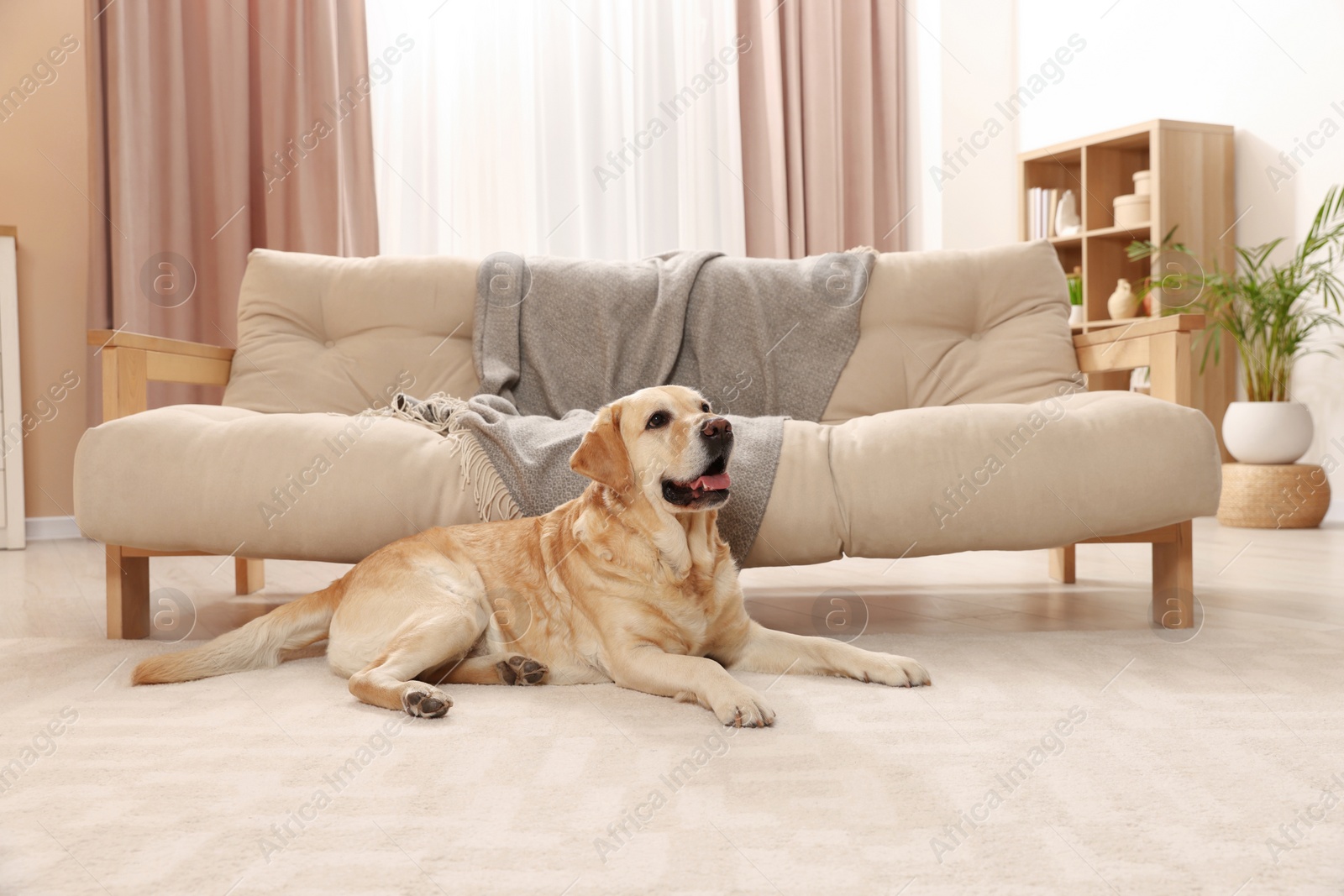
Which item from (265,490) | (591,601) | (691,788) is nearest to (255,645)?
(265,490)

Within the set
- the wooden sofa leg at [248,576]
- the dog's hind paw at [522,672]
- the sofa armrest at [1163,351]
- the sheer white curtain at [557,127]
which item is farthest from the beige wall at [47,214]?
the sofa armrest at [1163,351]

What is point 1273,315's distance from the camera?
4535mm

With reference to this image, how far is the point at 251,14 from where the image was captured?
433 cm

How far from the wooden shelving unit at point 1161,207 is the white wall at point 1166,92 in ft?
0.44

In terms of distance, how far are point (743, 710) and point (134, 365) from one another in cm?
167

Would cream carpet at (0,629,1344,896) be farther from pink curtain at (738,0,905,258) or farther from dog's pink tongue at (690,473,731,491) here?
pink curtain at (738,0,905,258)

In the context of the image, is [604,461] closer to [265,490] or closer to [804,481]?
[804,481]

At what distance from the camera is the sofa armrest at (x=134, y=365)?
229 cm

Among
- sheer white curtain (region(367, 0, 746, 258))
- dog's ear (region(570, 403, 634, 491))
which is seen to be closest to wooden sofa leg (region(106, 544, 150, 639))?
dog's ear (region(570, 403, 634, 491))

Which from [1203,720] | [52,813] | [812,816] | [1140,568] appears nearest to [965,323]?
[1140,568]

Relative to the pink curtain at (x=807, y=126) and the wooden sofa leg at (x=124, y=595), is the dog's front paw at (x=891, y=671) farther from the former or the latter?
the pink curtain at (x=807, y=126)

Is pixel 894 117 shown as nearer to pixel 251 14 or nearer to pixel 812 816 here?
pixel 251 14

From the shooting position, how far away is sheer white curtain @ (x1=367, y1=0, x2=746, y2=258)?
4.65 meters

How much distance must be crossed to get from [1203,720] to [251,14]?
4395mm
